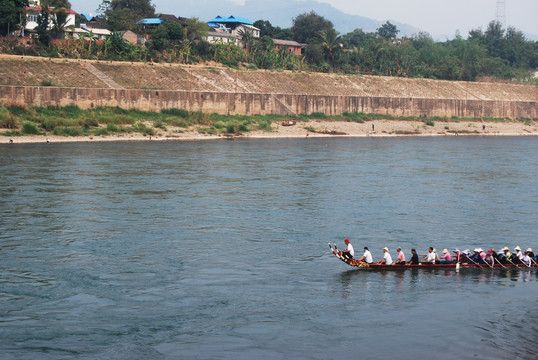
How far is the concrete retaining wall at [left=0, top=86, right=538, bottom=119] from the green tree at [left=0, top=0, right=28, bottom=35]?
16765 millimetres

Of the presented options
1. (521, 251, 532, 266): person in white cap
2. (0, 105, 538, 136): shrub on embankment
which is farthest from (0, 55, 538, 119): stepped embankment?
(521, 251, 532, 266): person in white cap

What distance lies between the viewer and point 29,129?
60.2 meters

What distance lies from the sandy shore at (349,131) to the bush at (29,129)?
1.81ft

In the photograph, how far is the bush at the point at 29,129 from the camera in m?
60.1

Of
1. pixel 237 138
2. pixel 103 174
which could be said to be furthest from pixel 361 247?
pixel 237 138

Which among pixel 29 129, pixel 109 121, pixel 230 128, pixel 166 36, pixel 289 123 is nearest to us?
pixel 29 129

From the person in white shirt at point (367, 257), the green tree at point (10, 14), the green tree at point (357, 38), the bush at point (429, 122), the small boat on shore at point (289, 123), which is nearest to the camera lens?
the person in white shirt at point (367, 257)

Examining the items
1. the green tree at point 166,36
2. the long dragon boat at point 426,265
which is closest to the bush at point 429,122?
the green tree at point 166,36

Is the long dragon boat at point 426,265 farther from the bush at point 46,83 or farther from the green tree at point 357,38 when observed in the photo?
the green tree at point 357,38

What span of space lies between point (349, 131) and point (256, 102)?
474 inches

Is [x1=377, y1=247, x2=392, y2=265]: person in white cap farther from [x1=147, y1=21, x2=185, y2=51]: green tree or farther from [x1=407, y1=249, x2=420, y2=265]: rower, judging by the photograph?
[x1=147, y1=21, x2=185, y2=51]: green tree

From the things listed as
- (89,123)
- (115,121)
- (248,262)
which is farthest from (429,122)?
(248,262)

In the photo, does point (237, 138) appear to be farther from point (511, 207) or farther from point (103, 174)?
point (511, 207)

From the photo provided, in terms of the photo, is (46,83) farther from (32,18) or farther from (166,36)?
(32,18)
